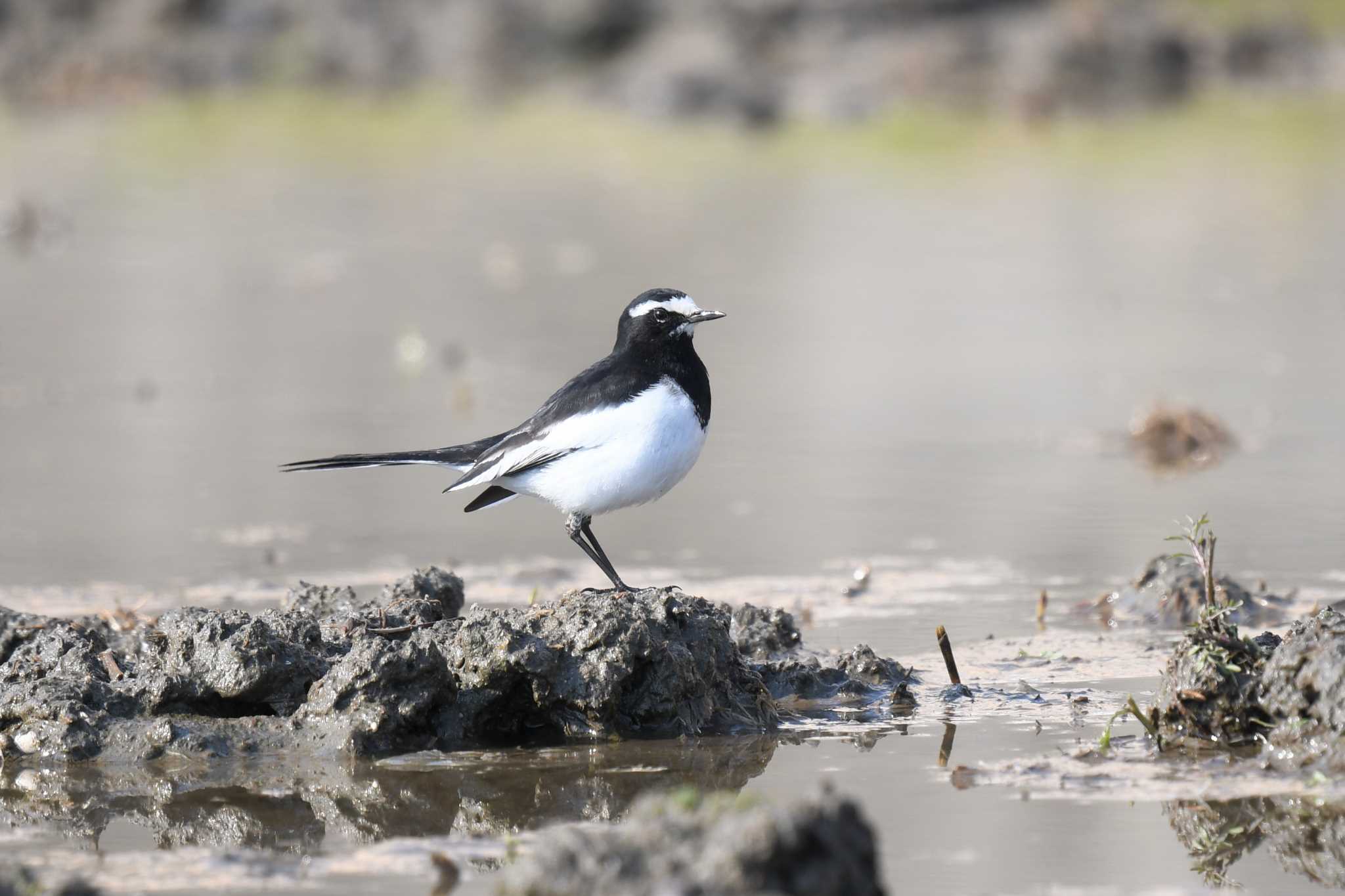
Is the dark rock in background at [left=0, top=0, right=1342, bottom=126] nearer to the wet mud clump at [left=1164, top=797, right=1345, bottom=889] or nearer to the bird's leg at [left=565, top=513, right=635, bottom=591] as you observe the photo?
the bird's leg at [left=565, top=513, right=635, bottom=591]

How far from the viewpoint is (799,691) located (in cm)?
643

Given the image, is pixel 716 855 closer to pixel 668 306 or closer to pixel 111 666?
pixel 111 666

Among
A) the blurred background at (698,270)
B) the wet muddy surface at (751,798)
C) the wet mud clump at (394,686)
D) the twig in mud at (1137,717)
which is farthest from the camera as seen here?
the blurred background at (698,270)

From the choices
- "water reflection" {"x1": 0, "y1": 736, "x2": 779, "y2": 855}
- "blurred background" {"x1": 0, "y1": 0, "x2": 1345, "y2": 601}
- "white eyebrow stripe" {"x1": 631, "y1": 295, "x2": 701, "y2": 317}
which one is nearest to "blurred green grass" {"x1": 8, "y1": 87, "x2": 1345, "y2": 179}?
"blurred background" {"x1": 0, "y1": 0, "x2": 1345, "y2": 601}

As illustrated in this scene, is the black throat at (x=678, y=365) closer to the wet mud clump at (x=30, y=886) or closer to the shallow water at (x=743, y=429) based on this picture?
the shallow water at (x=743, y=429)

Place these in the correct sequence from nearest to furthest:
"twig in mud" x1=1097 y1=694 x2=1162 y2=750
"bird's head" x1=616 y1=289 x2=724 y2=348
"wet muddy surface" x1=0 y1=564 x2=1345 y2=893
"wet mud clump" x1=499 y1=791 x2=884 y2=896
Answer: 1. "wet mud clump" x1=499 y1=791 x2=884 y2=896
2. "wet muddy surface" x1=0 y1=564 x2=1345 y2=893
3. "twig in mud" x1=1097 y1=694 x2=1162 y2=750
4. "bird's head" x1=616 y1=289 x2=724 y2=348

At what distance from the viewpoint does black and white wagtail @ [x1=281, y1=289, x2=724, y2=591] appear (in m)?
6.58

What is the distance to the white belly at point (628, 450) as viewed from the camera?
21.5 feet

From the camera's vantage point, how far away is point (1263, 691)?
18.3 ft

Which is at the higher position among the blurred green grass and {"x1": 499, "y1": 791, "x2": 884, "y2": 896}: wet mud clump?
the blurred green grass

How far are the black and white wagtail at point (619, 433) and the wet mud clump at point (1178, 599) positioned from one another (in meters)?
1.88

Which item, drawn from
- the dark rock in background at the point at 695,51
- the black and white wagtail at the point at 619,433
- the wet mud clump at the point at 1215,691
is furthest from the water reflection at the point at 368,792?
the dark rock in background at the point at 695,51

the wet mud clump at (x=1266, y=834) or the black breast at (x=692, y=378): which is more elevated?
the black breast at (x=692, y=378)

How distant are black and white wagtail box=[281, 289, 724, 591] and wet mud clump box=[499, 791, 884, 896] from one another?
7.75 feet
